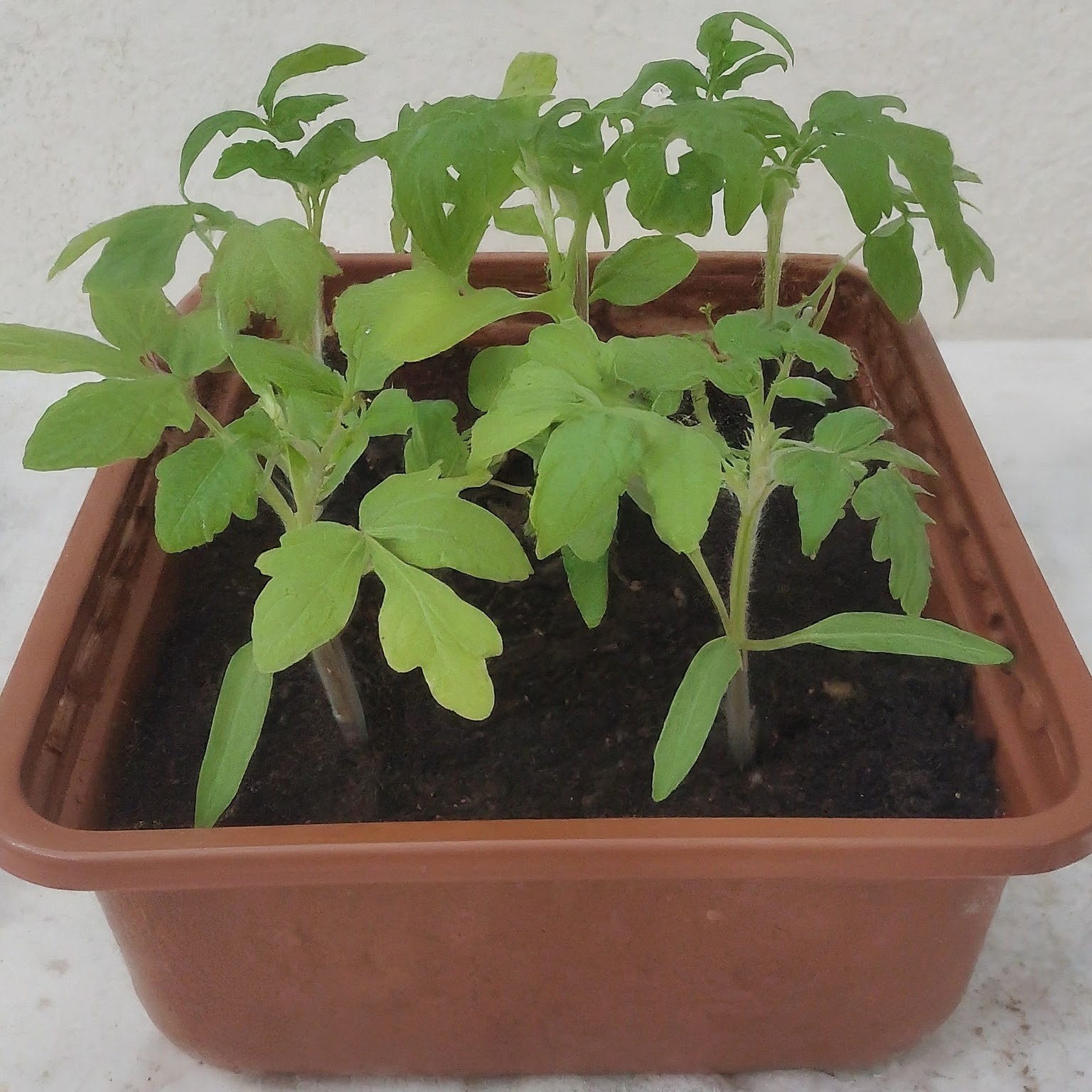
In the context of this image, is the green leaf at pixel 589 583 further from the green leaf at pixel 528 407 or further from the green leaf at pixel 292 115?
the green leaf at pixel 292 115

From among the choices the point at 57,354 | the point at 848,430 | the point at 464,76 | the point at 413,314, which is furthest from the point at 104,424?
the point at 464,76

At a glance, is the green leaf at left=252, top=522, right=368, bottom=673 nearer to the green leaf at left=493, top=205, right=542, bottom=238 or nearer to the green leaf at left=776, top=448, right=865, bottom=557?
the green leaf at left=776, top=448, right=865, bottom=557

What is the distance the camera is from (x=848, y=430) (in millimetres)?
623

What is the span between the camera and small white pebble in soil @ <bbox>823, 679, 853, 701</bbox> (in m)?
0.80

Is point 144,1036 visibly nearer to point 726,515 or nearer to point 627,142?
point 726,515

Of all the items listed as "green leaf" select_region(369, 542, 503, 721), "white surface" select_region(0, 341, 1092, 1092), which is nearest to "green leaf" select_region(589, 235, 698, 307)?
"green leaf" select_region(369, 542, 503, 721)

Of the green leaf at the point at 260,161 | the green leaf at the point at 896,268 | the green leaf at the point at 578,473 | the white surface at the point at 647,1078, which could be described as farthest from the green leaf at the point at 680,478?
the white surface at the point at 647,1078

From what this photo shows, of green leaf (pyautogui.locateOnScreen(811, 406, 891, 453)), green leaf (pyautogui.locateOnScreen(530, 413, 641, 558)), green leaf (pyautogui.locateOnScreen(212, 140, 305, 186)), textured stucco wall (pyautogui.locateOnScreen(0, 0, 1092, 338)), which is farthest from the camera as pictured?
textured stucco wall (pyautogui.locateOnScreen(0, 0, 1092, 338))

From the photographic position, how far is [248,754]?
66 centimetres

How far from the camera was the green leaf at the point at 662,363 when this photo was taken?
572mm

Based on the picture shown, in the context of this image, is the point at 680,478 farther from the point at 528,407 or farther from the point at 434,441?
the point at 434,441

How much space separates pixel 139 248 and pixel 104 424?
122 mm

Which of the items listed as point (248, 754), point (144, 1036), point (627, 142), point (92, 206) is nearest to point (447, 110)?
point (627, 142)

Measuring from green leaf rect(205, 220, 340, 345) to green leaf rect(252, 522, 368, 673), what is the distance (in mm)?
176
